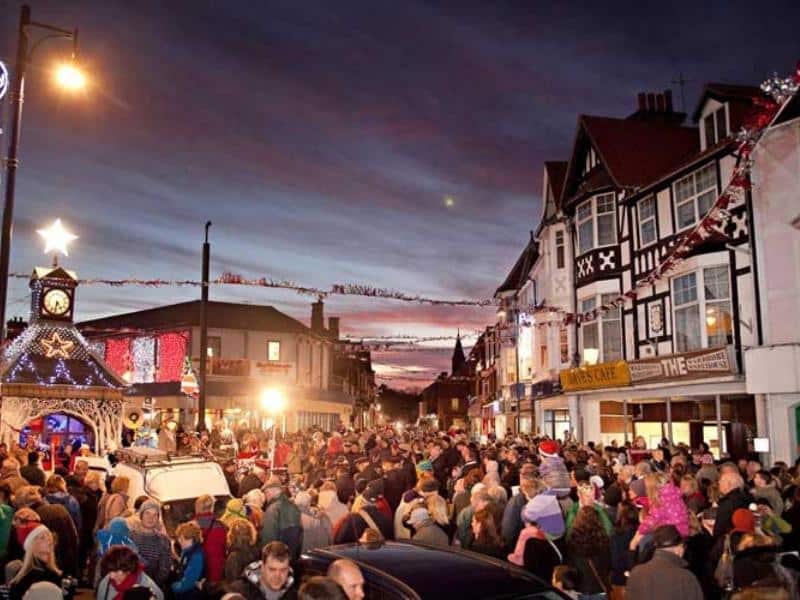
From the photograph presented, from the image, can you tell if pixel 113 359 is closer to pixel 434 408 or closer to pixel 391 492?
pixel 391 492

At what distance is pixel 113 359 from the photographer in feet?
165

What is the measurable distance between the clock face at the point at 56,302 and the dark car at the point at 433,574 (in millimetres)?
18629

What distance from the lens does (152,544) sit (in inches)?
282

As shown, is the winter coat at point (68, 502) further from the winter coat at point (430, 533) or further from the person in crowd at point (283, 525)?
the winter coat at point (430, 533)

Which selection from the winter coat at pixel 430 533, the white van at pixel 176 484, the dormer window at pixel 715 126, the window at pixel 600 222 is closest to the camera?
the winter coat at pixel 430 533

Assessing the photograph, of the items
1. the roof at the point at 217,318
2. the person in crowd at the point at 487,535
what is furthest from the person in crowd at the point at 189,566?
the roof at the point at 217,318

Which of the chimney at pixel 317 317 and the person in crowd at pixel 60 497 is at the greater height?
the chimney at pixel 317 317

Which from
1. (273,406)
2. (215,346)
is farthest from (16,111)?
(215,346)

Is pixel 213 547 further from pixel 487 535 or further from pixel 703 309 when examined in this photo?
pixel 703 309

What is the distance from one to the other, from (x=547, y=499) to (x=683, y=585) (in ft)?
7.78

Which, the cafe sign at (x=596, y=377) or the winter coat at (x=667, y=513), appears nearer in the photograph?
the winter coat at (x=667, y=513)

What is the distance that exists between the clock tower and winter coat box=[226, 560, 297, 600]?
60.7ft

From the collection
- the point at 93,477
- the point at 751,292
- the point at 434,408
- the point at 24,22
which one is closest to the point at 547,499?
the point at 93,477

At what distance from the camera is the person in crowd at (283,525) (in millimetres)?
8156
